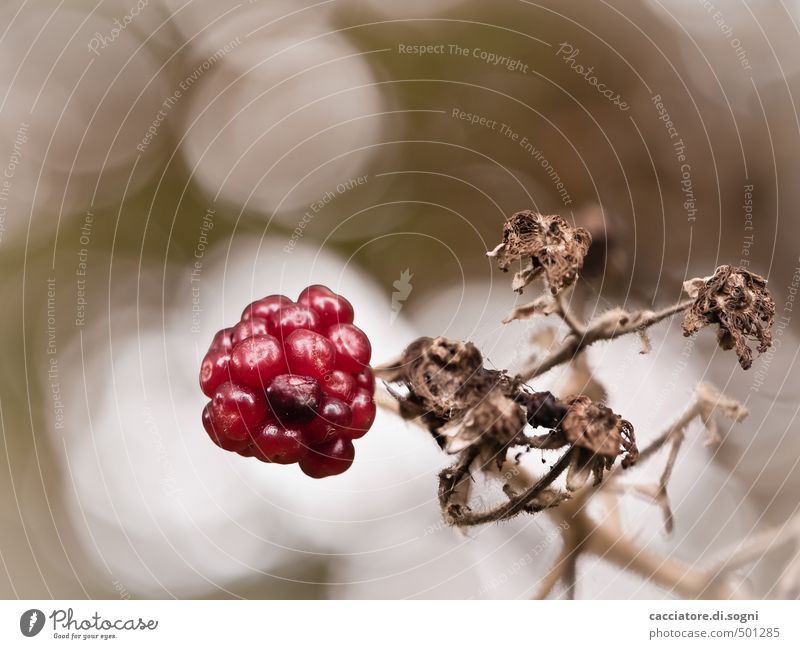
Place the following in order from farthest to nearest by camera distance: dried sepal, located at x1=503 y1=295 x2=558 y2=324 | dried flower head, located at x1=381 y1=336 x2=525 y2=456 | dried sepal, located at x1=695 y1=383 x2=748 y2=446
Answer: dried sepal, located at x1=695 y1=383 x2=748 y2=446 < dried sepal, located at x1=503 y1=295 x2=558 y2=324 < dried flower head, located at x1=381 y1=336 x2=525 y2=456

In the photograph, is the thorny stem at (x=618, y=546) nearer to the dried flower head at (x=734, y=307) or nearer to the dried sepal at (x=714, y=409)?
the dried sepal at (x=714, y=409)

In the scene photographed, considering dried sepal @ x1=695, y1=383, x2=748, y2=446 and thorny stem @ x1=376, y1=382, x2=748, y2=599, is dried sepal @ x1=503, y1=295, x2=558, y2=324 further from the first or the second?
dried sepal @ x1=695, y1=383, x2=748, y2=446

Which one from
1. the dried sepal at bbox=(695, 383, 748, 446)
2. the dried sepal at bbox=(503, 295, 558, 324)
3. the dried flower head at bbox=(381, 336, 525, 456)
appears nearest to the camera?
the dried flower head at bbox=(381, 336, 525, 456)

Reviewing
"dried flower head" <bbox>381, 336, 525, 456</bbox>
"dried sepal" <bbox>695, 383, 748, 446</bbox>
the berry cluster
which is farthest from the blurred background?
"dried flower head" <bbox>381, 336, 525, 456</bbox>

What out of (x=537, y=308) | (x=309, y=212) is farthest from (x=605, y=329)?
(x=309, y=212)

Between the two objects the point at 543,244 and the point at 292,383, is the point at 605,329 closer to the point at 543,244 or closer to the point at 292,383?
the point at 543,244

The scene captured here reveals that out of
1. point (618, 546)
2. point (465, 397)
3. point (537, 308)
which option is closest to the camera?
point (465, 397)

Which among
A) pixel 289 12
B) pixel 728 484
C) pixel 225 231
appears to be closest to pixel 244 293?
pixel 225 231
